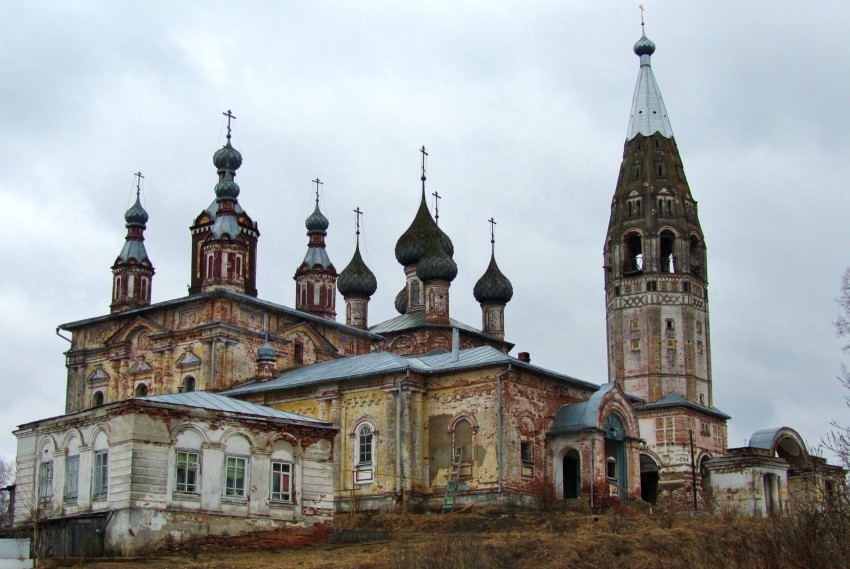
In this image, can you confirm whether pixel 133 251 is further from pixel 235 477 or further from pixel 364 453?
pixel 235 477

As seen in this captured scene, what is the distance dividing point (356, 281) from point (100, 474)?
23.8m

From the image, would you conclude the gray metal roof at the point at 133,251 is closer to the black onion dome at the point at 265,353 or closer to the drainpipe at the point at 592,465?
the black onion dome at the point at 265,353

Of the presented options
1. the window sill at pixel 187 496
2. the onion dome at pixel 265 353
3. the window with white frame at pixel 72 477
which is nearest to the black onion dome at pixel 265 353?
the onion dome at pixel 265 353

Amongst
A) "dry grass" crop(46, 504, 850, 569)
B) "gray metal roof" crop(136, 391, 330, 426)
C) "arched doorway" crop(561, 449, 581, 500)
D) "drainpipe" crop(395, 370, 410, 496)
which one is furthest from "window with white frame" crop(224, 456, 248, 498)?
"arched doorway" crop(561, 449, 581, 500)

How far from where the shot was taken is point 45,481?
2506 cm

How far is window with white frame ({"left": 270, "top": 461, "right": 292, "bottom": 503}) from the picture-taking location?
79.0 ft

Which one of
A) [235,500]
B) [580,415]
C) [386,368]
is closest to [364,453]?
[386,368]

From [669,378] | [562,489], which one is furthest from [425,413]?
[669,378]

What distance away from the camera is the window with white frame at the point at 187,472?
22.8 m

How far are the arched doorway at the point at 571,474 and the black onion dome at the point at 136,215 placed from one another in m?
17.5

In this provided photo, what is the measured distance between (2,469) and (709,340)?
3592cm

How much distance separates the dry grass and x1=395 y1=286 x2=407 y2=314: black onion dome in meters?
21.7

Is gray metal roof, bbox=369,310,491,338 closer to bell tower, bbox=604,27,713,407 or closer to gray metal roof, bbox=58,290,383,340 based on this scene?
gray metal roof, bbox=58,290,383,340

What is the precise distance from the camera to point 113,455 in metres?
22.7
